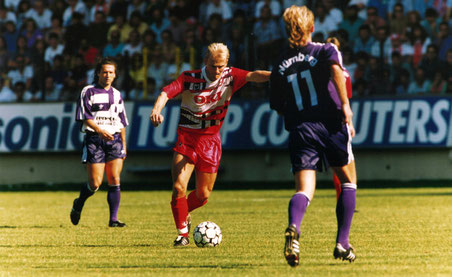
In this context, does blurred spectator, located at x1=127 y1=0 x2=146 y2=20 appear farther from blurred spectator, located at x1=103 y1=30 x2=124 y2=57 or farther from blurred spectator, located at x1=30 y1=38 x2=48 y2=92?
blurred spectator, located at x1=30 y1=38 x2=48 y2=92

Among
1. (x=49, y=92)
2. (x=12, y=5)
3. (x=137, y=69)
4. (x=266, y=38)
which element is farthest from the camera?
(x=12, y=5)

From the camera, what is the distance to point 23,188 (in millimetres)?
19781

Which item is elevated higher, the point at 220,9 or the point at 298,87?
the point at 298,87

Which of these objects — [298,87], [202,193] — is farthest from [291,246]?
[202,193]

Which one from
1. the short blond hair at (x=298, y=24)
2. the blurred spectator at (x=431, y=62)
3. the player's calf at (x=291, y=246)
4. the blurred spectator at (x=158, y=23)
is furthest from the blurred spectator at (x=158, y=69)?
the player's calf at (x=291, y=246)

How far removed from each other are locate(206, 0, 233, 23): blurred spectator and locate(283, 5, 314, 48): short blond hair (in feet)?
46.0

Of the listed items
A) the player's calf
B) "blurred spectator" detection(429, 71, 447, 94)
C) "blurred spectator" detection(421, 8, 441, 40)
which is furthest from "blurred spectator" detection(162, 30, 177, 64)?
the player's calf

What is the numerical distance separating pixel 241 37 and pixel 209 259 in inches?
500

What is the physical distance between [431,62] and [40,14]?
10.2m

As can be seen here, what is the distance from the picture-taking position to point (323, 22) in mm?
18969

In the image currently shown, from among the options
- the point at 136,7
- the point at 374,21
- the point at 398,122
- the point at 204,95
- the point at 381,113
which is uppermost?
the point at 204,95

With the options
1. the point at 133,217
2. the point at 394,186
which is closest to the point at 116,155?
the point at 133,217

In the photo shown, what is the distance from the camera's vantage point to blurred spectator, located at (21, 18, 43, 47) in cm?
2108

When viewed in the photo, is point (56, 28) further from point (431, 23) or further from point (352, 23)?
point (431, 23)
